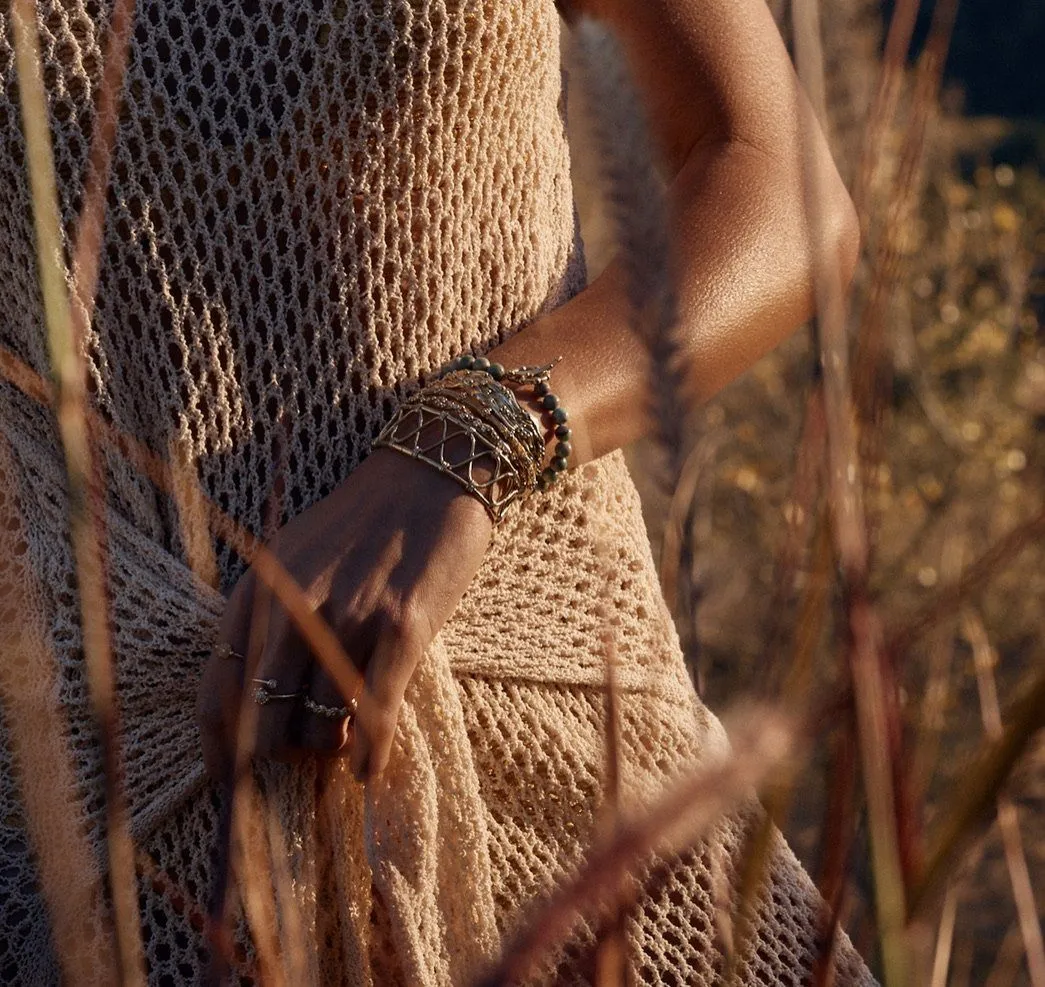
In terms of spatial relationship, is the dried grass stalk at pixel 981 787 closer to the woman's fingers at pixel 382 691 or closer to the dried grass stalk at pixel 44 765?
the woman's fingers at pixel 382 691

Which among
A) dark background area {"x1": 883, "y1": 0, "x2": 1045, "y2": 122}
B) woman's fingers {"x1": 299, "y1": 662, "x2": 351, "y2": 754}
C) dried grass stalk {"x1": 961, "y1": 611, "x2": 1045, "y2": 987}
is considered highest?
dark background area {"x1": 883, "y1": 0, "x2": 1045, "y2": 122}

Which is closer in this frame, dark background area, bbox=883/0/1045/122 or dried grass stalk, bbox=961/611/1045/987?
dried grass stalk, bbox=961/611/1045/987

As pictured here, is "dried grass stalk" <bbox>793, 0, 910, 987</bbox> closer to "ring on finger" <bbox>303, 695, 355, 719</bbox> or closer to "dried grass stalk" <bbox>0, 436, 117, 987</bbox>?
"ring on finger" <bbox>303, 695, 355, 719</bbox>

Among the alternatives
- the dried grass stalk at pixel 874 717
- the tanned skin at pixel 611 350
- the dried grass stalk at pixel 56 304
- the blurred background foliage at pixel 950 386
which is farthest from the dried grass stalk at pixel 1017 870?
the blurred background foliage at pixel 950 386

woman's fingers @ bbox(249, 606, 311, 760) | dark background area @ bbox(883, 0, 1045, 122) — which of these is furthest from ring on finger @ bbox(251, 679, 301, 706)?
dark background area @ bbox(883, 0, 1045, 122)

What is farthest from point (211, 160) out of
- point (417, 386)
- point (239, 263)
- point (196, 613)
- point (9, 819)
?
point (9, 819)

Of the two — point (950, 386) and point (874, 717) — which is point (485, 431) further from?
point (950, 386)
